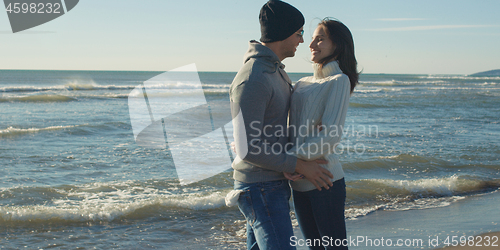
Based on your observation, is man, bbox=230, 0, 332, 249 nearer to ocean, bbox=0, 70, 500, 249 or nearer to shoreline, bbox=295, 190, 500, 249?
shoreline, bbox=295, 190, 500, 249

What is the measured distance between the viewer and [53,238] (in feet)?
15.3

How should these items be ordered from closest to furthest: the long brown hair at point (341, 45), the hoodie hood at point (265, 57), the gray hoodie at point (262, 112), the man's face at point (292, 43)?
1. the gray hoodie at point (262, 112)
2. the hoodie hood at point (265, 57)
3. the man's face at point (292, 43)
4. the long brown hair at point (341, 45)

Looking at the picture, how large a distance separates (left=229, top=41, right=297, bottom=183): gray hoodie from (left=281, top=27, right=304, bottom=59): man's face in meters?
0.09

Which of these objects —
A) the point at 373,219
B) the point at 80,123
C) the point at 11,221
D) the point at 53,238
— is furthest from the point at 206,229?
the point at 80,123

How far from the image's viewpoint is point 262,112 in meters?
2.04

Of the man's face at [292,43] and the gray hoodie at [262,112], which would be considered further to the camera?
the man's face at [292,43]

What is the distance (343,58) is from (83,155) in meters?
7.83

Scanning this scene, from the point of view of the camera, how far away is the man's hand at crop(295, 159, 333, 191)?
7.20 ft

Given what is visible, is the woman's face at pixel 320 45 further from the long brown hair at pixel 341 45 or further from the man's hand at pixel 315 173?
the man's hand at pixel 315 173

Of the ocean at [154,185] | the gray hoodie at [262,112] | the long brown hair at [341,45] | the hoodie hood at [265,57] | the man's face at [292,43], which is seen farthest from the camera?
the ocean at [154,185]

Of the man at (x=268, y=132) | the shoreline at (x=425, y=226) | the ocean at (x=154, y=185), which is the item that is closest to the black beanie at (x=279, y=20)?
the man at (x=268, y=132)

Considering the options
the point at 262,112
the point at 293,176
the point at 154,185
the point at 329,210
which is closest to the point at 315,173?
the point at 293,176

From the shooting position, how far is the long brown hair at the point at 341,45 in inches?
95.6

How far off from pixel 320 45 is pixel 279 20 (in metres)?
0.39
